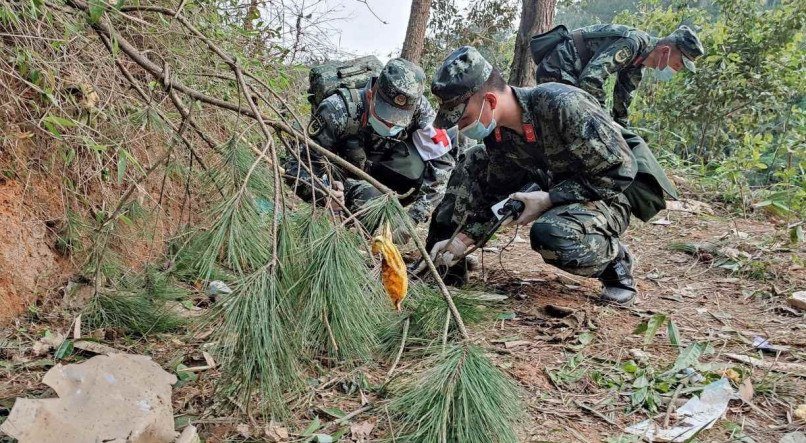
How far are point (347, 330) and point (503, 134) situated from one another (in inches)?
56.8

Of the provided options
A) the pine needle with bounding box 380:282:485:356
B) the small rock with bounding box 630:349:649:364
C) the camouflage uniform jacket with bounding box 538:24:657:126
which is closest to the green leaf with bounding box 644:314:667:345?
the small rock with bounding box 630:349:649:364

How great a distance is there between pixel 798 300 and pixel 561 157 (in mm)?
1206

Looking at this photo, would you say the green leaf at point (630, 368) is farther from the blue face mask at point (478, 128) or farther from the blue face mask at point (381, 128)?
the blue face mask at point (381, 128)

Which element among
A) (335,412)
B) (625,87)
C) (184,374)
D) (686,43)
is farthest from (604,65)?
(184,374)

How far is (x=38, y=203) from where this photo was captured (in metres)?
2.29

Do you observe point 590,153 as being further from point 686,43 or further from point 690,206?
point 690,206

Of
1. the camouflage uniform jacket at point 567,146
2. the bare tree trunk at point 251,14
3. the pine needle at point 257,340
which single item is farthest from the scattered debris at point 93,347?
the bare tree trunk at point 251,14

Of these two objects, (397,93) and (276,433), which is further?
(397,93)

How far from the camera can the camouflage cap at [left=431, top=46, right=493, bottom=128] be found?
7.91ft

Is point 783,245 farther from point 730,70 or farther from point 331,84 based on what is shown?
point 730,70

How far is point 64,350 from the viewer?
1934 millimetres

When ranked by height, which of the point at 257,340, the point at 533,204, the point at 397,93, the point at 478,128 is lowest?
the point at 257,340

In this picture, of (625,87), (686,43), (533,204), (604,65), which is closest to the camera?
(533,204)

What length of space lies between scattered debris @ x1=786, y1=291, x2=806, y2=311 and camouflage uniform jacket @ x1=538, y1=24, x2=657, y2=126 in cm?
173
